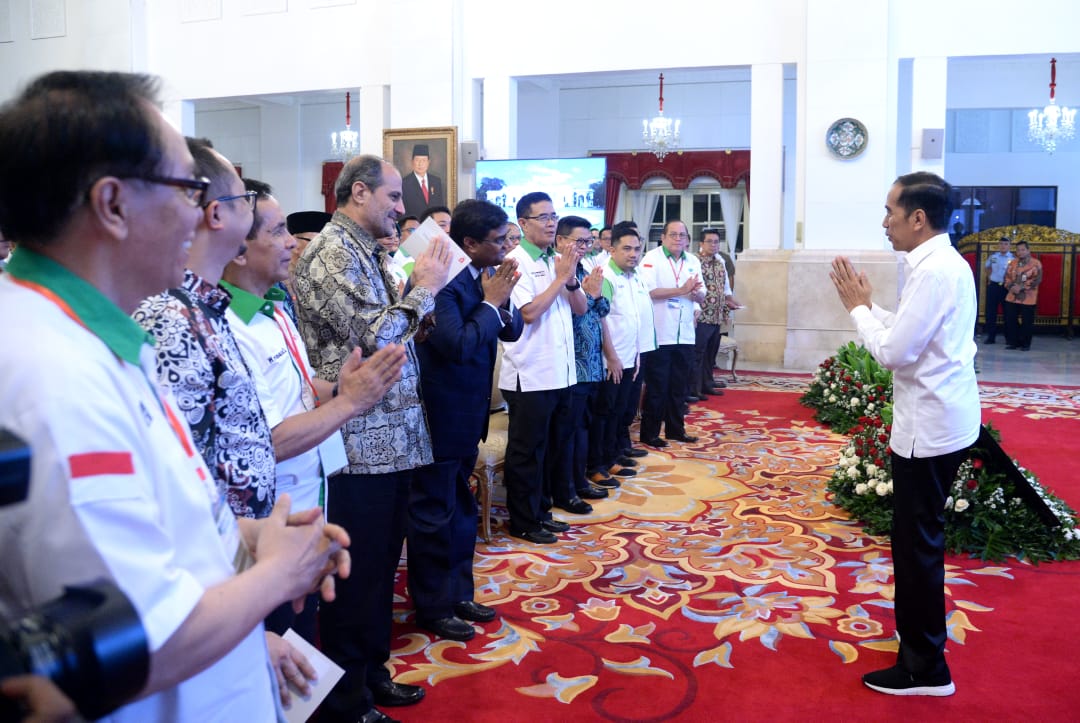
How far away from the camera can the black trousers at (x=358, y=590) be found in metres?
2.41

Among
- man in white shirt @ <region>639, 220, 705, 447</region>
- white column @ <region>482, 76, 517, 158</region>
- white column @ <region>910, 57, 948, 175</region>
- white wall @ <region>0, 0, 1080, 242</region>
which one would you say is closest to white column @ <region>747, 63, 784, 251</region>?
white wall @ <region>0, 0, 1080, 242</region>

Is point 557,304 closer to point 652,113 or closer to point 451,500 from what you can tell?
point 451,500

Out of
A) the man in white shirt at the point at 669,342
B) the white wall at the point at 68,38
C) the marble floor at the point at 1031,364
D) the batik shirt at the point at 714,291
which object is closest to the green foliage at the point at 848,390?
the batik shirt at the point at 714,291

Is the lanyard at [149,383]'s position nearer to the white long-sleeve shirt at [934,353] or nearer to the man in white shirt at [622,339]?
the white long-sleeve shirt at [934,353]

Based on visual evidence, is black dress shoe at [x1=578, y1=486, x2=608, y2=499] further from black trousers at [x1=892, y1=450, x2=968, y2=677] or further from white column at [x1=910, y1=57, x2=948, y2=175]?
white column at [x1=910, y1=57, x2=948, y2=175]

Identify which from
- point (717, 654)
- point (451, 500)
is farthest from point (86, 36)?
point (717, 654)

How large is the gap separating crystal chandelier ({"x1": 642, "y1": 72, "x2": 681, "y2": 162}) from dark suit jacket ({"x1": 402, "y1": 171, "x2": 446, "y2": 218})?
3.46 meters

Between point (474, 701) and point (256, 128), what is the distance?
14.7m

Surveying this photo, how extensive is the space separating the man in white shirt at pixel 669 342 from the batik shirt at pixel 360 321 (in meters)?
3.93

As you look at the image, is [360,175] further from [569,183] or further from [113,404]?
[569,183]

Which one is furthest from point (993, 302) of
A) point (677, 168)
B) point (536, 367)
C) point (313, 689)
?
point (313, 689)

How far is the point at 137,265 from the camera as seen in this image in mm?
965

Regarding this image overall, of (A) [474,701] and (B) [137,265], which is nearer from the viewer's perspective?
(B) [137,265]

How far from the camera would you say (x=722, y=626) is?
3234 mm
